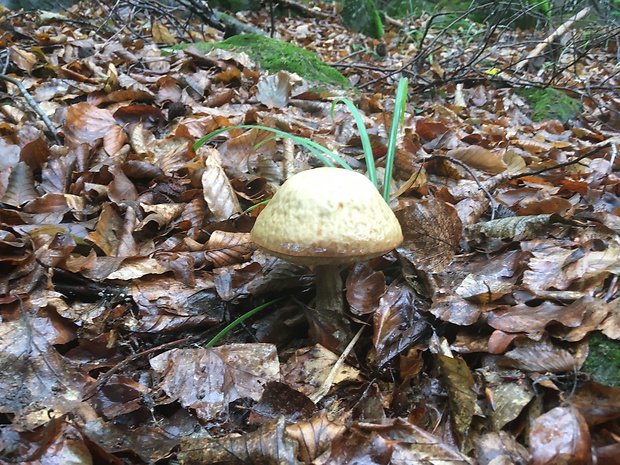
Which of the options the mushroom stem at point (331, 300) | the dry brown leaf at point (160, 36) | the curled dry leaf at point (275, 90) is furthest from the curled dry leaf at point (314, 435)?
the dry brown leaf at point (160, 36)

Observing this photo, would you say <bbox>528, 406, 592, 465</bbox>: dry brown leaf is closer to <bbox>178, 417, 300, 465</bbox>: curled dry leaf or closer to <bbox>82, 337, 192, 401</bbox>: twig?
<bbox>178, 417, 300, 465</bbox>: curled dry leaf

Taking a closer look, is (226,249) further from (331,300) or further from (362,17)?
(362,17)

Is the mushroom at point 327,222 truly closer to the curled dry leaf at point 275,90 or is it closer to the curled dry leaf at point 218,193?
the curled dry leaf at point 218,193

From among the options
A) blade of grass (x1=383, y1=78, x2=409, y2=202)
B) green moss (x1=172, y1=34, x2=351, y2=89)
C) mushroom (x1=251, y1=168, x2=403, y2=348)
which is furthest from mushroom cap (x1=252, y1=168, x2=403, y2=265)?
green moss (x1=172, y1=34, x2=351, y2=89)

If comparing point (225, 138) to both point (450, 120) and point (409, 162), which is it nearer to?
point (409, 162)

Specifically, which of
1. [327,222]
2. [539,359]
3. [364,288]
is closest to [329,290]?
[364,288]
